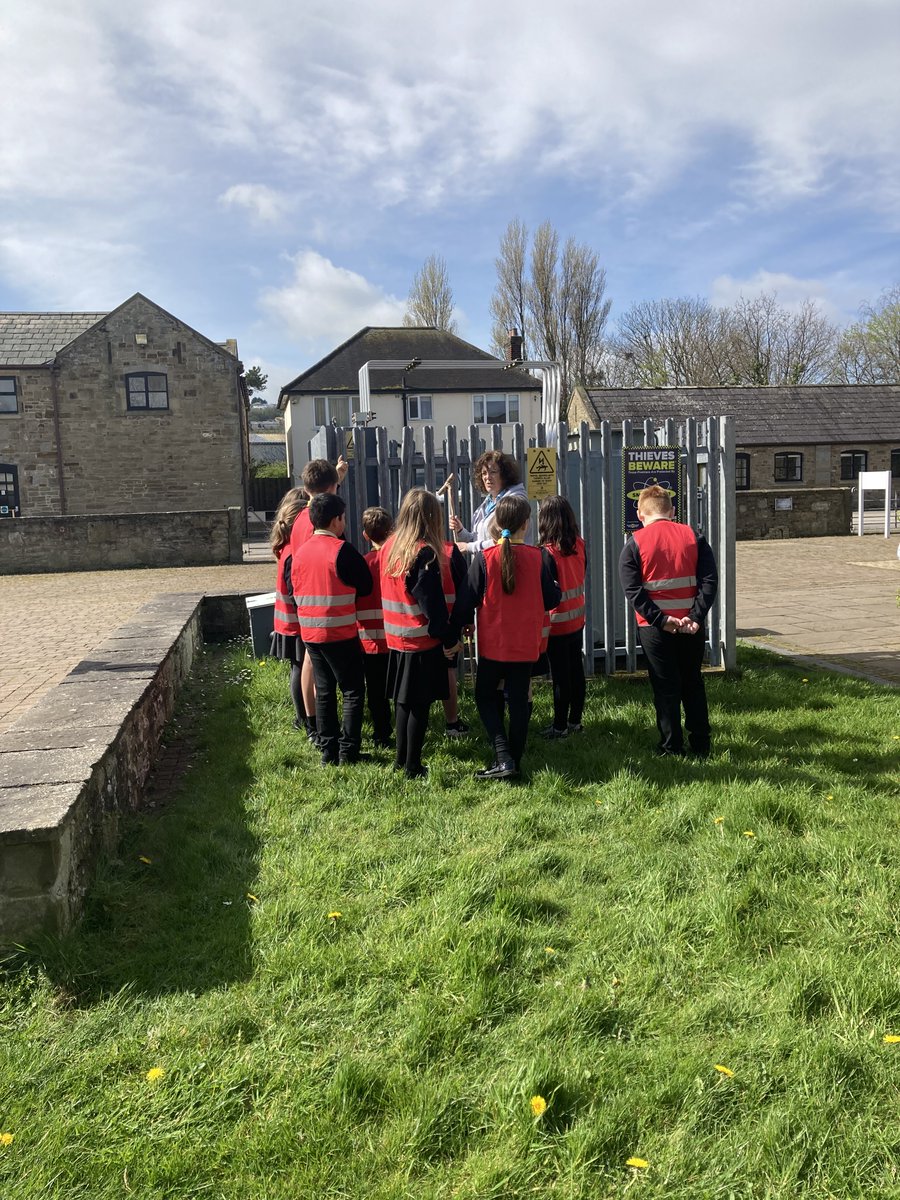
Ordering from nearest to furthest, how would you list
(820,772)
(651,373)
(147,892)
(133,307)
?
(147,892)
(820,772)
(133,307)
(651,373)

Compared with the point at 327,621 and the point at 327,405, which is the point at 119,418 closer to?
the point at 327,405

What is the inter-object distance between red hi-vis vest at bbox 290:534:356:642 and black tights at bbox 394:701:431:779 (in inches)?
23.0

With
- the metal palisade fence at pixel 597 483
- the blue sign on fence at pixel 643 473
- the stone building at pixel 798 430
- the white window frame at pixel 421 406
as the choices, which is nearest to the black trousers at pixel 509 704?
the metal palisade fence at pixel 597 483

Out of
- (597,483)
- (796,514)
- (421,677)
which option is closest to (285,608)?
(421,677)

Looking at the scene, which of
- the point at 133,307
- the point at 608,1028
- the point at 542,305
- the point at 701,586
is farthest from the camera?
the point at 542,305

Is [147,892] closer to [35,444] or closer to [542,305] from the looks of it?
[35,444]

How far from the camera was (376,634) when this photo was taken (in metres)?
5.80

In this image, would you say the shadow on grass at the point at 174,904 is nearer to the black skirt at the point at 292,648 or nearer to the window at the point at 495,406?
Answer: the black skirt at the point at 292,648

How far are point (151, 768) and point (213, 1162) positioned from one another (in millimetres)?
3417

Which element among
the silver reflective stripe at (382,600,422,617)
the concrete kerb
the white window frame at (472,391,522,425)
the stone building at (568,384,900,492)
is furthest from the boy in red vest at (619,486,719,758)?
the white window frame at (472,391,522,425)

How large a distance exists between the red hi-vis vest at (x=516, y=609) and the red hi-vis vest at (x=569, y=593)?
92 cm

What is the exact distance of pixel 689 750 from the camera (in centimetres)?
541

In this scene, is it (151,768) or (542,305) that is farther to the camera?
(542,305)

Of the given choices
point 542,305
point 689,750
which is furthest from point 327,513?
point 542,305
